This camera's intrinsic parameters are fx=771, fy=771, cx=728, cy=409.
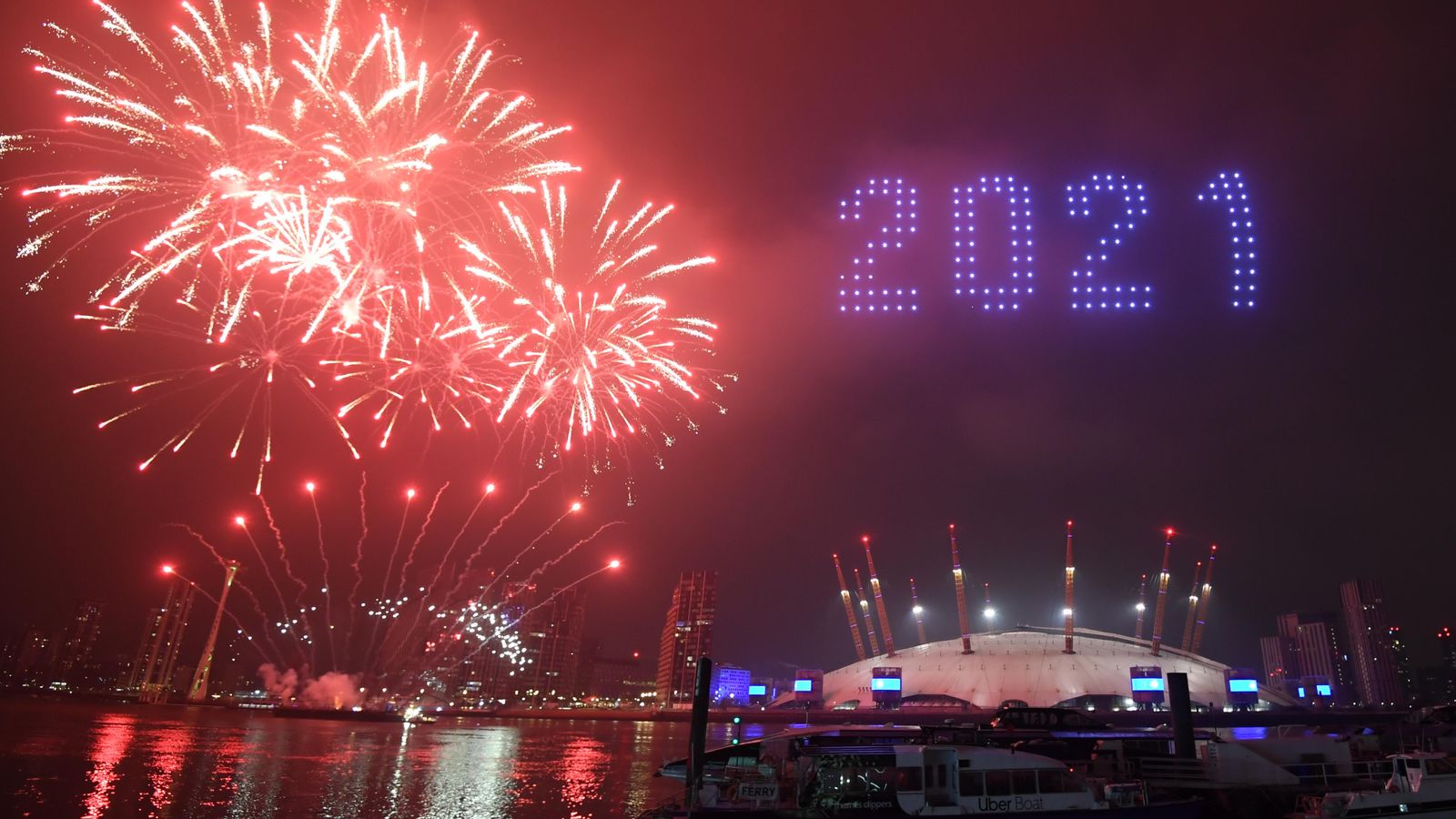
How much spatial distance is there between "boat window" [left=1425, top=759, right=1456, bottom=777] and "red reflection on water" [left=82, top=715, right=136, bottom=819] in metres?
52.5

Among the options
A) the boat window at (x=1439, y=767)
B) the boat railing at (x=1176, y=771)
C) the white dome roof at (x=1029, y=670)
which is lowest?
the boat railing at (x=1176, y=771)

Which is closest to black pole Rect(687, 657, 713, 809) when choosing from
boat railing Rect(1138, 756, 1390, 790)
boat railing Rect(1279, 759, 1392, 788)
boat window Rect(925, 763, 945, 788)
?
boat window Rect(925, 763, 945, 788)

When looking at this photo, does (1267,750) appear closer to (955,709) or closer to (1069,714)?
(1069,714)

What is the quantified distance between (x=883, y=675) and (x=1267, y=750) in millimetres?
90335

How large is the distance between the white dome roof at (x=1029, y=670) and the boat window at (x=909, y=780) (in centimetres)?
10442

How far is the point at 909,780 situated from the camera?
27844mm

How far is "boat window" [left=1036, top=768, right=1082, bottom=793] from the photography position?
2925cm

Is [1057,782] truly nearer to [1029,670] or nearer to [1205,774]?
[1205,774]

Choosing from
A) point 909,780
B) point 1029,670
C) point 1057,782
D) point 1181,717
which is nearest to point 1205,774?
point 1181,717

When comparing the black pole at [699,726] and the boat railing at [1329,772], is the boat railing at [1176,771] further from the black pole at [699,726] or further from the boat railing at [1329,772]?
the black pole at [699,726]

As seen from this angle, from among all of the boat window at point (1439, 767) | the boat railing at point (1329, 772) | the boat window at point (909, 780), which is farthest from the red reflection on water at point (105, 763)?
the boat railing at point (1329, 772)

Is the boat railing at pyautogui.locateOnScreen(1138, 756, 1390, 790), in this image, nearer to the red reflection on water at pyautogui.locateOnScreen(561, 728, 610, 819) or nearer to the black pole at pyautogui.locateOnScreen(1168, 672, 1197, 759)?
the black pole at pyautogui.locateOnScreen(1168, 672, 1197, 759)

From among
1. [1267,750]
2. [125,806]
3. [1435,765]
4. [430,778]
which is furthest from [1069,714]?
[125,806]

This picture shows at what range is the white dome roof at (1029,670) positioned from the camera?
405ft
